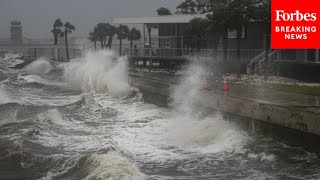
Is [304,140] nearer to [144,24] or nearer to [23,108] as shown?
[23,108]

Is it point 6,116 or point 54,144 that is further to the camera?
point 6,116

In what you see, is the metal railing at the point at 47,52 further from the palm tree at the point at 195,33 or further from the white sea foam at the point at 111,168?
the white sea foam at the point at 111,168

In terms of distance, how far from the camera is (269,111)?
531 inches

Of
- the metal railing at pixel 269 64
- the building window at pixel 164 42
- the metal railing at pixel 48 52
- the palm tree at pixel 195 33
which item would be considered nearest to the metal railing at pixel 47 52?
the metal railing at pixel 48 52

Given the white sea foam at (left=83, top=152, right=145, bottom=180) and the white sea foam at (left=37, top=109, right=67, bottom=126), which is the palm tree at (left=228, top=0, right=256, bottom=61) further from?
the white sea foam at (left=83, top=152, right=145, bottom=180)

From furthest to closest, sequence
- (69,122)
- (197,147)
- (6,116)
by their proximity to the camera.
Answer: (6,116) → (69,122) → (197,147)

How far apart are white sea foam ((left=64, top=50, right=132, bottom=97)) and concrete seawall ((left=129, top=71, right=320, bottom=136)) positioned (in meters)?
10.6

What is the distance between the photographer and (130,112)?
65.5 ft

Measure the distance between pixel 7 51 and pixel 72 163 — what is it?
124 metres

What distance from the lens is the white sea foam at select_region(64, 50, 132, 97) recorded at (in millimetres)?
28209

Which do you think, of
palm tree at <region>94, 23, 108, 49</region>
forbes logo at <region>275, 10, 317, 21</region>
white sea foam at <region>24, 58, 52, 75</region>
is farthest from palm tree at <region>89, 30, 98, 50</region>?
forbes logo at <region>275, 10, 317, 21</region>

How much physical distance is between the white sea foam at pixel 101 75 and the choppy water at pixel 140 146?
5.52 m

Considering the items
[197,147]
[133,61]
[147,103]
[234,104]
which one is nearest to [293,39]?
[234,104]

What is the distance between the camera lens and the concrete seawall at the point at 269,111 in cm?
1198
